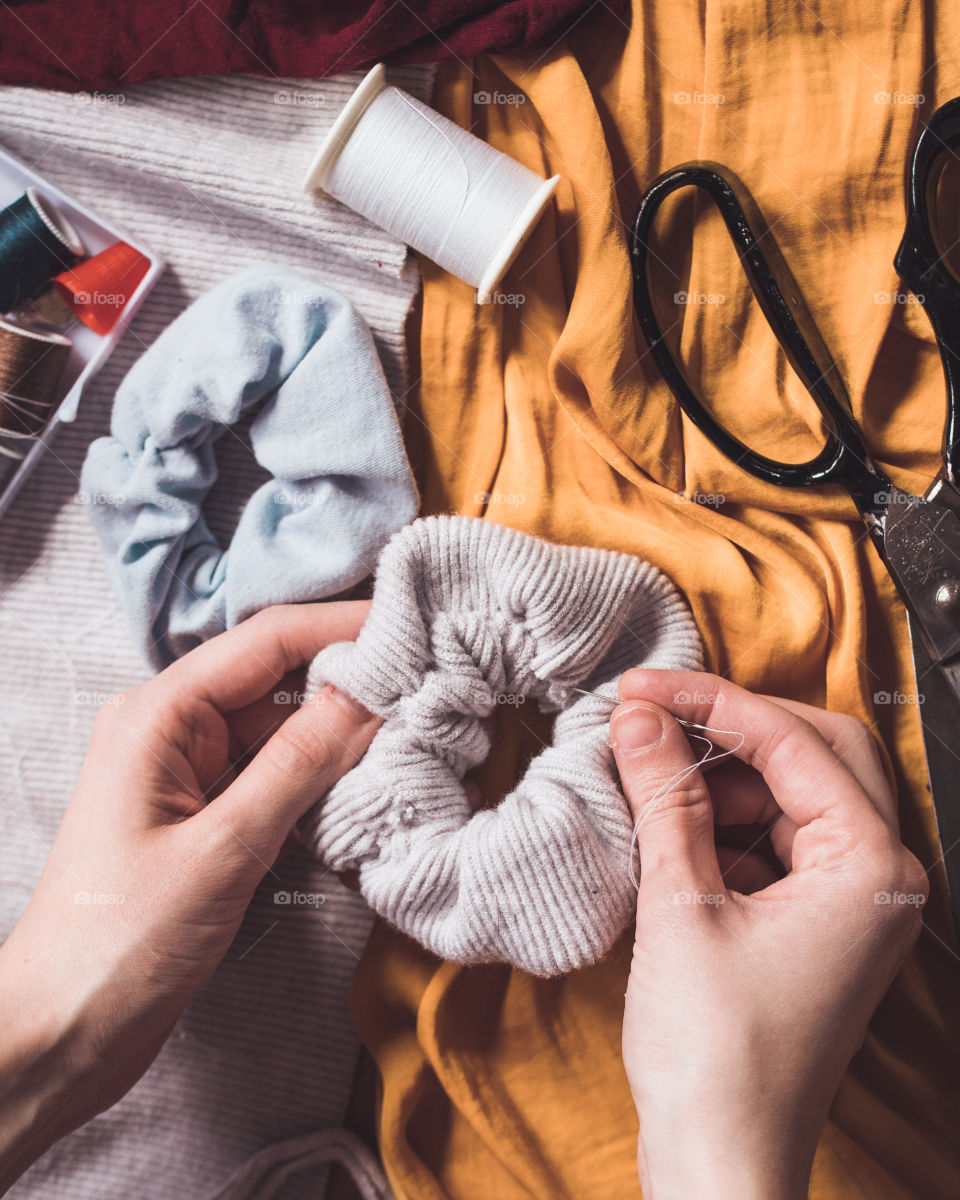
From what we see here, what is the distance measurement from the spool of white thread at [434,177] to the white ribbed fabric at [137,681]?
0.31 ft

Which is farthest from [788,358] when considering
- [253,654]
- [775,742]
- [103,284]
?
[103,284]

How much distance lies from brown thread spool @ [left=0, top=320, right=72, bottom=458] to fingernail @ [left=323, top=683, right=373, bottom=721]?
522 mm

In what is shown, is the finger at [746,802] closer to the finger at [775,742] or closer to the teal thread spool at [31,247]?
the finger at [775,742]

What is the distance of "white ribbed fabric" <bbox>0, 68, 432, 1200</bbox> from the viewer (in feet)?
3.51

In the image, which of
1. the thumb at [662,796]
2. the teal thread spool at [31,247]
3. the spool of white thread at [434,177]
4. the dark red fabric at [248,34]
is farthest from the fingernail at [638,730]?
the teal thread spool at [31,247]

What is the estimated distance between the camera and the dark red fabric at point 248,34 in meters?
0.97

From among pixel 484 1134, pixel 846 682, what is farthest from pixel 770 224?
pixel 484 1134

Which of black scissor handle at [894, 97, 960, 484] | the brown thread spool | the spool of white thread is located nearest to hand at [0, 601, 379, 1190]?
the brown thread spool

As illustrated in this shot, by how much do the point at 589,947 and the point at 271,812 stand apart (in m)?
0.35

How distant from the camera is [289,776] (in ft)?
2.83

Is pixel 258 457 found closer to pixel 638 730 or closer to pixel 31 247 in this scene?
pixel 31 247

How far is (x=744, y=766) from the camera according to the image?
986 millimetres

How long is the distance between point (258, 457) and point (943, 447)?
77 cm

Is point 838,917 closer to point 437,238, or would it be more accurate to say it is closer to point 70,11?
point 437,238
